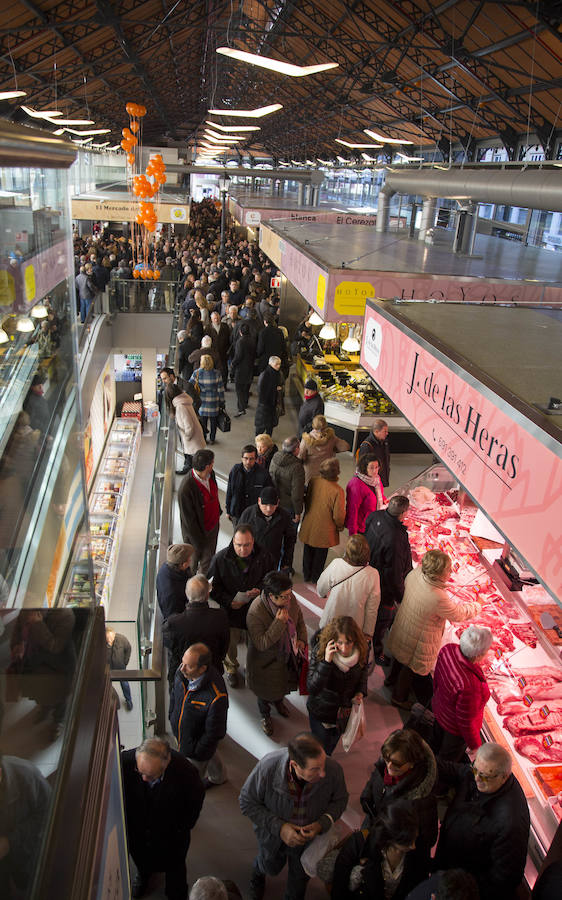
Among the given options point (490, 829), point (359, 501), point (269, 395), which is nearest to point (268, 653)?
point (490, 829)

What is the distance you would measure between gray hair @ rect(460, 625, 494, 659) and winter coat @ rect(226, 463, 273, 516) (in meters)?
2.43

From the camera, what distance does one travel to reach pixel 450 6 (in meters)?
11.9

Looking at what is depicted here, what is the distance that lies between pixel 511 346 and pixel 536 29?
994cm

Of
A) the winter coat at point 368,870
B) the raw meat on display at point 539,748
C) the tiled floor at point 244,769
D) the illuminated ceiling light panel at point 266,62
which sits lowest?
the tiled floor at point 244,769

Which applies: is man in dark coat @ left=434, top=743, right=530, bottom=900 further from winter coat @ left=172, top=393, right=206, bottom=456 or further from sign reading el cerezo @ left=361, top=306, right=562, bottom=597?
winter coat @ left=172, top=393, right=206, bottom=456

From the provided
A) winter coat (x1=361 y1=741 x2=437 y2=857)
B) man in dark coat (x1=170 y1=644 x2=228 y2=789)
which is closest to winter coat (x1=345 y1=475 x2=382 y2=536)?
man in dark coat (x1=170 y1=644 x2=228 y2=789)

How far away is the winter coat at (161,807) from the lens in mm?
2723

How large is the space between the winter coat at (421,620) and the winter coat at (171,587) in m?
1.50

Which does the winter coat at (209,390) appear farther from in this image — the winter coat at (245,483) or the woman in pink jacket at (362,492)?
the woman in pink jacket at (362,492)

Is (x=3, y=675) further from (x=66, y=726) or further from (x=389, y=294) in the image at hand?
(x=389, y=294)

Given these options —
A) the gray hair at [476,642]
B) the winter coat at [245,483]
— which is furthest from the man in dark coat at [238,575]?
the gray hair at [476,642]

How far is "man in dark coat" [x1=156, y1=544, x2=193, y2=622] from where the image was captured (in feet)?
13.0

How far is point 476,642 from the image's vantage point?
136 inches

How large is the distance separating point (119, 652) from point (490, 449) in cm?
244
